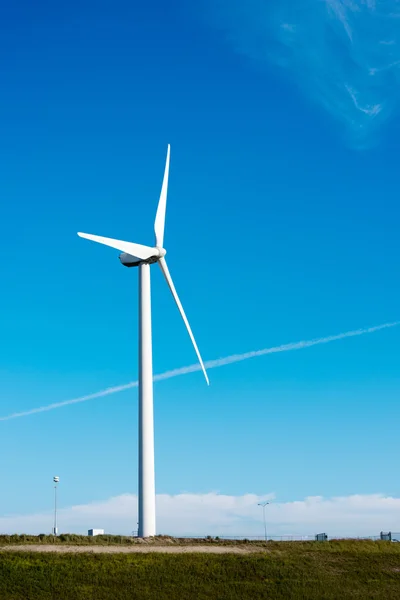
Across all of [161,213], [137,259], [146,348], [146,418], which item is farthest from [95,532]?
[161,213]

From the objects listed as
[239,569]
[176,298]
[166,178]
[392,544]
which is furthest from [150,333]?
[392,544]

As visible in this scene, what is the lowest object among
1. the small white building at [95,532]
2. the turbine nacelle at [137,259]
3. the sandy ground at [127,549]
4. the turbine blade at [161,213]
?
the sandy ground at [127,549]

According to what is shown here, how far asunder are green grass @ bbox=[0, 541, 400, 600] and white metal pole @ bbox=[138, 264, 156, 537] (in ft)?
30.5

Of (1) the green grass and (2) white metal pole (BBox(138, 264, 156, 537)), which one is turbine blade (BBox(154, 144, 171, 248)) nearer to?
(2) white metal pole (BBox(138, 264, 156, 537))

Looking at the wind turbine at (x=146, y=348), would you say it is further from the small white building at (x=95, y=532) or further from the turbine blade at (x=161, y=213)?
the small white building at (x=95, y=532)

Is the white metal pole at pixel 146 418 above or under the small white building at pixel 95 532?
above

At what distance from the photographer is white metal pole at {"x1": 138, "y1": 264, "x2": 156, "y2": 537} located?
66.2m

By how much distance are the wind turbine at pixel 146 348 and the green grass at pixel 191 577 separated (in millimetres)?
9527

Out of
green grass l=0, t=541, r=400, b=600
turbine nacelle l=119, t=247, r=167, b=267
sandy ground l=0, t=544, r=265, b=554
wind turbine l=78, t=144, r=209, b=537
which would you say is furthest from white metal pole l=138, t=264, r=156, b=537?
green grass l=0, t=541, r=400, b=600

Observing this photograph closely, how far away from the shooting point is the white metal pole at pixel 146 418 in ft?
217

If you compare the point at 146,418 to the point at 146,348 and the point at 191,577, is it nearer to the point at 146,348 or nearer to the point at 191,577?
the point at 146,348

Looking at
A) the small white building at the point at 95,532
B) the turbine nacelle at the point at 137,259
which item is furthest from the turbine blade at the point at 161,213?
the small white building at the point at 95,532

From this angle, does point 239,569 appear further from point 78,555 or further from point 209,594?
point 78,555

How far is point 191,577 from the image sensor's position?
173ft
